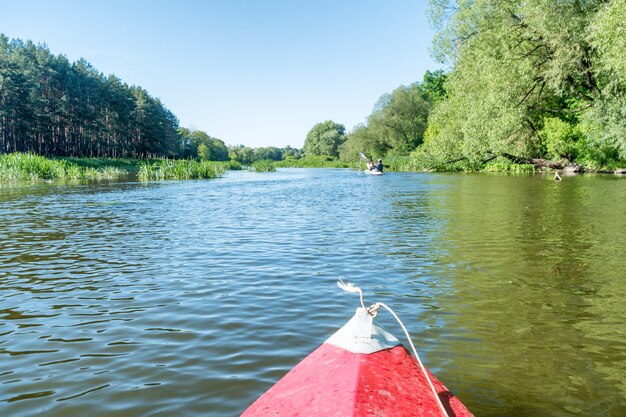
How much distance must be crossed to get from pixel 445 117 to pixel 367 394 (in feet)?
169

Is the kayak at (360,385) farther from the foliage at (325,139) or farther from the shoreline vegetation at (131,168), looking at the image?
the foliage at (325,139)

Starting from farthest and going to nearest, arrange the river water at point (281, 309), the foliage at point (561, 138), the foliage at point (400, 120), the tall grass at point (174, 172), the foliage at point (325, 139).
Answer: the foliage at point (325, 139), the foliage at point (400, 120), the tall grass at point (174, 172), the foliage at point (561, 138), the river water at point (281, 309)

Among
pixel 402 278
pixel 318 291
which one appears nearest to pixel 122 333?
pixel 318 291

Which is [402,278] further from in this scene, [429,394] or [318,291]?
[429,394]

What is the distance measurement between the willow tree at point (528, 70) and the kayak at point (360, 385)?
22.3 metres

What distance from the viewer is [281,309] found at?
6.44 metres

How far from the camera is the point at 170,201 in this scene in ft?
76.0

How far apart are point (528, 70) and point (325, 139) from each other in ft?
419

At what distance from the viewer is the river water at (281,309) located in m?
4.18

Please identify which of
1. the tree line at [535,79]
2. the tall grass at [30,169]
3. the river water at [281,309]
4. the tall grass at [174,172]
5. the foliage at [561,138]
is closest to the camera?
the river water at [281,309]

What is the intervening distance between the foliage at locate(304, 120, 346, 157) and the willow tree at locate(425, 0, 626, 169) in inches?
4279

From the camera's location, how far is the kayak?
2594 millimetres

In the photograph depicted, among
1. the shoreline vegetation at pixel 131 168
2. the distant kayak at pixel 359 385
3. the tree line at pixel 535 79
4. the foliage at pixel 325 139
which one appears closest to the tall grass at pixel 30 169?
the shoreline vegetation at pixel 131 168

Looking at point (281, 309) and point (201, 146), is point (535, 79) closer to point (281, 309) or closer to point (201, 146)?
point (281, 309)
